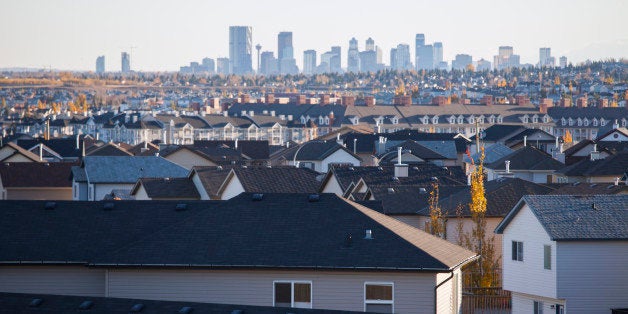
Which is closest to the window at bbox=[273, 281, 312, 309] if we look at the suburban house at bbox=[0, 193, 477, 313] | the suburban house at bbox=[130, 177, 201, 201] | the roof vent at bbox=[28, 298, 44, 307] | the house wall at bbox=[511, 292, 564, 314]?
the suburban house at bbox=[0, 193, 477, 313]

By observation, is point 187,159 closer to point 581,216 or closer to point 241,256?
point 581,216

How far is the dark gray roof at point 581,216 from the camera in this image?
40531mm

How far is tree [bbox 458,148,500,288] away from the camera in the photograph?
1825 inches

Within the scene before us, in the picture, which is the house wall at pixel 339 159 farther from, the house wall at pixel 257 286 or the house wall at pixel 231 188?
the house wall at pixel 257 286

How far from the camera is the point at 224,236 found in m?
31.9

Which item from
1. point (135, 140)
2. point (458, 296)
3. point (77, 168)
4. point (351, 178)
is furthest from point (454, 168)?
point (135, 140)

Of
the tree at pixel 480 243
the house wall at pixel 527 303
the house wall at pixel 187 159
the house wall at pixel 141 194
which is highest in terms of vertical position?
the house wall at pixel 187 159

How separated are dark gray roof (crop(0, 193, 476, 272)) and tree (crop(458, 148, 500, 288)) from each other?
43.7 ft

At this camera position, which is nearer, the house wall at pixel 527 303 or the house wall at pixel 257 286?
the house wall at pixel 257 286

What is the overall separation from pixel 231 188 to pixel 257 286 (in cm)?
2759

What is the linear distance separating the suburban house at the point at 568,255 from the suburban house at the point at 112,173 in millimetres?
26189

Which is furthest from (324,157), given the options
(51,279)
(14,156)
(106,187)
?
(51,279)

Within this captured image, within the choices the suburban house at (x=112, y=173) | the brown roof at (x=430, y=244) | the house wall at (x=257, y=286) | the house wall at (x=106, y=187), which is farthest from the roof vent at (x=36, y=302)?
the house wall at (x=106, y=187)

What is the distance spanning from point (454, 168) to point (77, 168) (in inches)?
715
